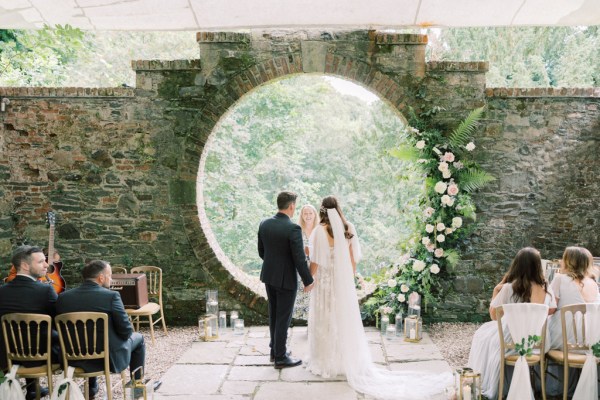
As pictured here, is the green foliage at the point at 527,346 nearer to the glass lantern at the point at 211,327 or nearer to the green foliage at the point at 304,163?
the glass lantern at the point at 211,327

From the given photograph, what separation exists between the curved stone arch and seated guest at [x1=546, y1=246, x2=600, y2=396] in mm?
2779

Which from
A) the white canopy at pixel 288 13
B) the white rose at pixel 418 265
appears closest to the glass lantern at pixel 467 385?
the white rose at pixel 418 265

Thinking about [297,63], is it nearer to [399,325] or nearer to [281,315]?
[281,315]

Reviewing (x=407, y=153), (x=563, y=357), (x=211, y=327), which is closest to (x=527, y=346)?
(x=563, y=357)

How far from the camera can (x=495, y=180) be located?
6461mm

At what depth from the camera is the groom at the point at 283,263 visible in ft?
16.1

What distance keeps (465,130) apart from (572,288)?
2471mm

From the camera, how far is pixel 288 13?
5.82m

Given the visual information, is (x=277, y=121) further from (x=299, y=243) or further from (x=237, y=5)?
(x=299, y=243)

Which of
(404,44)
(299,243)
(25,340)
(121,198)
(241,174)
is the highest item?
(404,44)

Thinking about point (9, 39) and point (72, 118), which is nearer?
point (72, 118)

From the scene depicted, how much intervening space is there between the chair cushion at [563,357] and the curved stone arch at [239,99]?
3.24m

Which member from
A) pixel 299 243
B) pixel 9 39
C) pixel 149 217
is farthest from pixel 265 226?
pixel 9 39

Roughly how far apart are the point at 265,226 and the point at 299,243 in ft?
1.16
